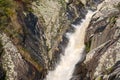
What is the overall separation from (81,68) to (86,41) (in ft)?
27.0

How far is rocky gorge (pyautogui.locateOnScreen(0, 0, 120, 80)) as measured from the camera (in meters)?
35.4

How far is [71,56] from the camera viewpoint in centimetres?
4769

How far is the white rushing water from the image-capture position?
42906mm

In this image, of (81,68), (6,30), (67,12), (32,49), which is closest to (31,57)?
(32,49)

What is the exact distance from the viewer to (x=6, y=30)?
37125mm

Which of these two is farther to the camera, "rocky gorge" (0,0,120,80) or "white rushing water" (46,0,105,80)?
"white rushing water" (46,0,105,80)

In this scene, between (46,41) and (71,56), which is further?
(71,56)

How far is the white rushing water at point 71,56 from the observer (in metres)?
42.9

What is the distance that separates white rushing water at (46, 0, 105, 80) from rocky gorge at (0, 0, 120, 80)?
697 millimetres

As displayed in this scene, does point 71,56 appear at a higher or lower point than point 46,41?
lower

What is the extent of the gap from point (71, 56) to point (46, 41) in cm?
603

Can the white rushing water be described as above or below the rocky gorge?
below

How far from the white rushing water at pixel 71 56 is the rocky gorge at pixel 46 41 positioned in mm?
697

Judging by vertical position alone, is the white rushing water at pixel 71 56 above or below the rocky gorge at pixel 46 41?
below
